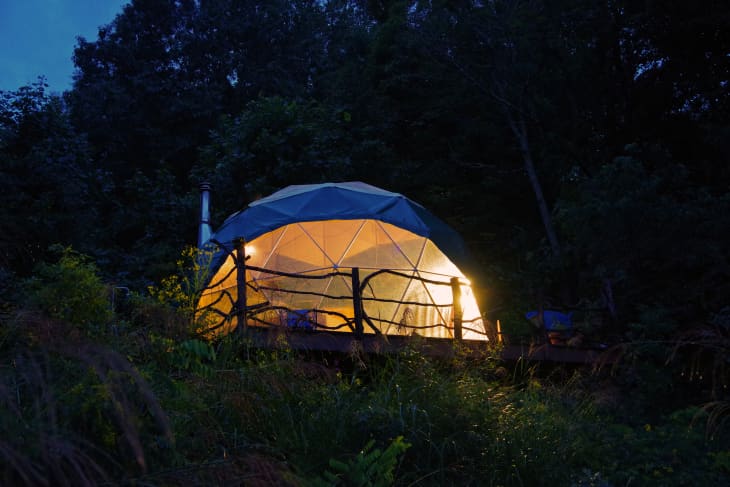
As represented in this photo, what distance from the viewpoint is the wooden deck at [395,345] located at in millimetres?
5824

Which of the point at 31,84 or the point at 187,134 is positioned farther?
the point at 187,134

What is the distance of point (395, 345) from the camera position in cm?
775

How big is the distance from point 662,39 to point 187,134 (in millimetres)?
14804

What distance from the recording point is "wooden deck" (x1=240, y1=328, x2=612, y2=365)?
19.1 ft

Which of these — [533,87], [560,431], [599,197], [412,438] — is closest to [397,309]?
[599,197]

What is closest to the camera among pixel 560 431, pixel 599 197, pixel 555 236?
pixel 560 431

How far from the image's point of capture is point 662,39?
14.2 m

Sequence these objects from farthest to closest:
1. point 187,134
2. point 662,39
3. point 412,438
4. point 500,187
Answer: point 187,134
point 500,187
point 662,39
point 412,438

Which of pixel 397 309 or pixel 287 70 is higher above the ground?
pixel 287 70

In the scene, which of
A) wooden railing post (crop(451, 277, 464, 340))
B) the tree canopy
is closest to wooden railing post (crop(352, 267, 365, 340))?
wooden railing post (crop(451, 277, 464, 340))

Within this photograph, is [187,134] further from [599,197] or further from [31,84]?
[599,197]

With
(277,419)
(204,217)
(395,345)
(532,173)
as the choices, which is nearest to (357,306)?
(395,345)

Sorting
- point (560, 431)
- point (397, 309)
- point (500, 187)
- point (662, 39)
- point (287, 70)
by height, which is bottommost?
point (560, 431)

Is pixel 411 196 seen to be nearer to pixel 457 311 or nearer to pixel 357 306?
pixel 457 311
